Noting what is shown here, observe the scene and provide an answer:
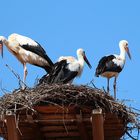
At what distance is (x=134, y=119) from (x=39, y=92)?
4.05 feet

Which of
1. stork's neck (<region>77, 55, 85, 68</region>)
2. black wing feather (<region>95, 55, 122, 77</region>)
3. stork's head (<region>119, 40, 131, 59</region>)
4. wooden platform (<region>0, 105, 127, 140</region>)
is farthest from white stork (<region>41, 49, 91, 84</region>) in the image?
stork's head (<region>119, 40, 131, 59</region>)

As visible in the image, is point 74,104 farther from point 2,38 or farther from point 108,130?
point 2,38

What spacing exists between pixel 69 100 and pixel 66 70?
303 centimetres

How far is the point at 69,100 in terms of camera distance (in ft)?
25.1

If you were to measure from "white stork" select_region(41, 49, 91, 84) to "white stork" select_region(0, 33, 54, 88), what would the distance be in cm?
45

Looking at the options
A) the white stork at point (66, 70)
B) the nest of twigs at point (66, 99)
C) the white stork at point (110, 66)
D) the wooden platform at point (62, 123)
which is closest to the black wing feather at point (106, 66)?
the white stork at point (110, 66)

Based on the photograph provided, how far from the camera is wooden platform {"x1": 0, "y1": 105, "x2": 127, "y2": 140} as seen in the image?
738 centimetres

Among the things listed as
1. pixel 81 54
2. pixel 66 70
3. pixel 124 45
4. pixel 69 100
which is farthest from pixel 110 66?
pixel 69 100

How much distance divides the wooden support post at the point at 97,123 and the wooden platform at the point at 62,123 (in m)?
0.24

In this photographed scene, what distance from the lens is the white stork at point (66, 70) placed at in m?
10.2

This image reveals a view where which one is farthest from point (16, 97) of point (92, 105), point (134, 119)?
point (134, 119)

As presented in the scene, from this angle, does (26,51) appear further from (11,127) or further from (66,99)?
(11,127)

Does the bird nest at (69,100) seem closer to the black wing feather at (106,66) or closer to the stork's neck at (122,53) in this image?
the black wing feather at (106,66)

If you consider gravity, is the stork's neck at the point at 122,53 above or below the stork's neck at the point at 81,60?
above
